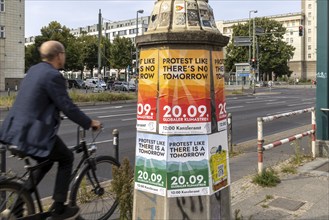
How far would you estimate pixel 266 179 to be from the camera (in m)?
6.48

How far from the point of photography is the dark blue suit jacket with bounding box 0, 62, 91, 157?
12.4 feet

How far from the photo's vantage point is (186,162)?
3398mm

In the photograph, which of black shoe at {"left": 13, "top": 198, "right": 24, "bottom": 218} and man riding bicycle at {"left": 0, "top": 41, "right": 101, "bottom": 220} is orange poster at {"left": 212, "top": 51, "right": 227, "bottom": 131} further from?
black shoe at {"left": 13, "top": 198, "right": 24, "bottom": 218}

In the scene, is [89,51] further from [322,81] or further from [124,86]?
[322,81]

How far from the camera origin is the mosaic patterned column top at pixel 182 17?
3443 mm

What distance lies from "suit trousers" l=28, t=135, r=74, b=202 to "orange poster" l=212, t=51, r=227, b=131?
1.57 meters

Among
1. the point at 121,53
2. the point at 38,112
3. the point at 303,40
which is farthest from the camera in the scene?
the point at 303,40

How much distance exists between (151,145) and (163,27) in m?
1.00

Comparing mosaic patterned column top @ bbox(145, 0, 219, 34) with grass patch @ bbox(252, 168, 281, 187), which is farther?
grass patch @ bbox(252, 168, 281, 187)

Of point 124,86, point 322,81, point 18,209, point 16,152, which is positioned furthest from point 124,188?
point 124,86

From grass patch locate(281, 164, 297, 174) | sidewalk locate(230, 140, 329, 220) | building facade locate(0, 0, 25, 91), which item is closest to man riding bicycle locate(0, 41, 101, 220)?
sidewalk locate(230, 140, 329, 220)

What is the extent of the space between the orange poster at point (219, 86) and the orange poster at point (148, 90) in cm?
51

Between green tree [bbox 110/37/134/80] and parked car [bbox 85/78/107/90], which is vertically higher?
green tree [bbox 110/37/134/80]

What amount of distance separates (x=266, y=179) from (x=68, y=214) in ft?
11.3
